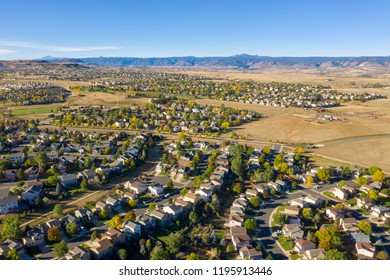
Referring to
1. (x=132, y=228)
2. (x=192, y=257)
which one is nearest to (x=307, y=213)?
(x=192, y=257)

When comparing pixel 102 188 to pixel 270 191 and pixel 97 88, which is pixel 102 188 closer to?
pixel 270 191

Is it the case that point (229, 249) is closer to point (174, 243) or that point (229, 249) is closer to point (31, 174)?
point (174, 243)

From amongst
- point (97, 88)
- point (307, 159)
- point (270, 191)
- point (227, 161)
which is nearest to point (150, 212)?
point (270, 191)

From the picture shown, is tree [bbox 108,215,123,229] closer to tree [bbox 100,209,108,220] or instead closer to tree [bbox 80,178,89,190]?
tree [bbox 100,209,108,220]

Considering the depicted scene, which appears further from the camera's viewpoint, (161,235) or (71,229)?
(161,235)

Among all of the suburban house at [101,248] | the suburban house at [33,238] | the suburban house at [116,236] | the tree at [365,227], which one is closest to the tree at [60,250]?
the suburban house at [101,248]
